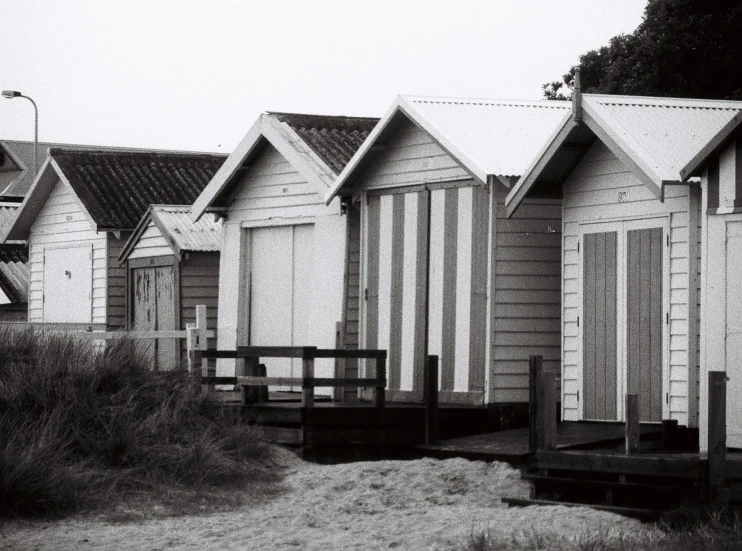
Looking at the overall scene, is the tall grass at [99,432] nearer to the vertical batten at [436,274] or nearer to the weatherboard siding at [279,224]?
the vertical batten at [436,274]

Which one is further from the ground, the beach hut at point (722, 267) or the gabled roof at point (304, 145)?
the gabled roof at point (304, 145)

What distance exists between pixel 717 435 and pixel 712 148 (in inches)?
110

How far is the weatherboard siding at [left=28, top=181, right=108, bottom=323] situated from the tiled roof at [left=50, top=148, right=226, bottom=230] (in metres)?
0.45

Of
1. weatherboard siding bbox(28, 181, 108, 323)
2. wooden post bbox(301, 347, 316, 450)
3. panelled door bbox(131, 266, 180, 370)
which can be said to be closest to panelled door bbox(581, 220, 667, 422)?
wooden post bbox(301, 347, 316, 450)

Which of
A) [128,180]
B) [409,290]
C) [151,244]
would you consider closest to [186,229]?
[151,244]

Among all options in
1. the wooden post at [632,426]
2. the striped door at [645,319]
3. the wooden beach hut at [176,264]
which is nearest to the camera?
the wooden post at [632,426]

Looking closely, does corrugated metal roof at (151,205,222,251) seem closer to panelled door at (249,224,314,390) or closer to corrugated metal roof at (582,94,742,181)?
panelled door at (249,224,314,390)

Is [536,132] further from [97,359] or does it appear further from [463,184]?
[97,359]

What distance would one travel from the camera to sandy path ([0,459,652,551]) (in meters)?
10.9

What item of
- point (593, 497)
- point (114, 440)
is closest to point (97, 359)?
point (114, 440)

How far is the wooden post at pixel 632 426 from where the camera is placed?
12.1 metres

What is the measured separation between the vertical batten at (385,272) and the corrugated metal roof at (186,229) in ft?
18.1

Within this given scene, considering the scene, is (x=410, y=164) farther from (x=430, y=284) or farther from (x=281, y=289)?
(x=281, y=289)

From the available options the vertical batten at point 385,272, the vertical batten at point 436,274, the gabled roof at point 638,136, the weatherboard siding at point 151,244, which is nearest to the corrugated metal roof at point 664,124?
the gabled roof at point 638,136
